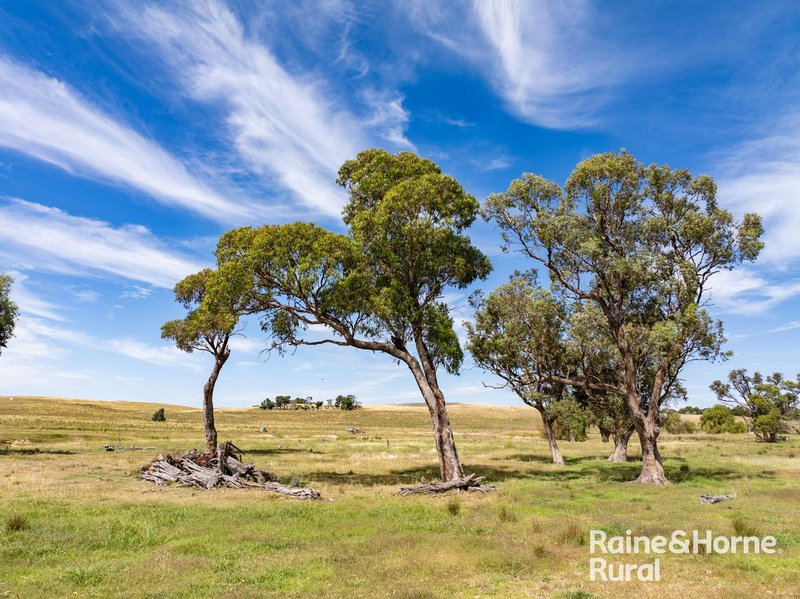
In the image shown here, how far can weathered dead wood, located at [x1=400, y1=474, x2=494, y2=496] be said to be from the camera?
23.2m

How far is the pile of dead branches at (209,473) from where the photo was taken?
24.3 m

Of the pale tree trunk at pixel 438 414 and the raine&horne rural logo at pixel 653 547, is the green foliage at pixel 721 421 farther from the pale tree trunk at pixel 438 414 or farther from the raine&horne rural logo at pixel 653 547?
the raine&horne rural logo at pixel 653 547

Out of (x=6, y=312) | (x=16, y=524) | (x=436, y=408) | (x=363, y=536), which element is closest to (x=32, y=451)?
(x=6, y=312)

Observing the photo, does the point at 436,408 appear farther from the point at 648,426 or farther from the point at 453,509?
the point at 648,426

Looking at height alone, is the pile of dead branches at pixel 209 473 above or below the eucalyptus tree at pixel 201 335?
below

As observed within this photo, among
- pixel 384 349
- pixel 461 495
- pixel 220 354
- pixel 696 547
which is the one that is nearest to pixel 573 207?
pixel 384 349

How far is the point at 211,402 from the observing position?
128 feet

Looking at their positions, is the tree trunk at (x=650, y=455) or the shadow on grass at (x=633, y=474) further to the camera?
the shadow on grass at (x=633, y=474)

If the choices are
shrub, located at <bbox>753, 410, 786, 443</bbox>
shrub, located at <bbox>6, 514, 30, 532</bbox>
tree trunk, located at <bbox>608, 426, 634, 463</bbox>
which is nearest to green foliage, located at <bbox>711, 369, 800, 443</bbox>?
shrub, located at <bbox>753, 410, 786, 443</bbox>

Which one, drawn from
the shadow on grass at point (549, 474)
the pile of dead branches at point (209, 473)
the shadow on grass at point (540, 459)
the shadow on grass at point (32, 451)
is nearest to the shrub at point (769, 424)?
the shadow on grass at point (540, 459)

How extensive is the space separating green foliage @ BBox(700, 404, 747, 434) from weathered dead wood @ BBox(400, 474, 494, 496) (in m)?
84.3

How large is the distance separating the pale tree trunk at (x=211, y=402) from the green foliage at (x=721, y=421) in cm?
8841

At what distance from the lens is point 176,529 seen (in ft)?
48.3

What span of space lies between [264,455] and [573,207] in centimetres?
3208
